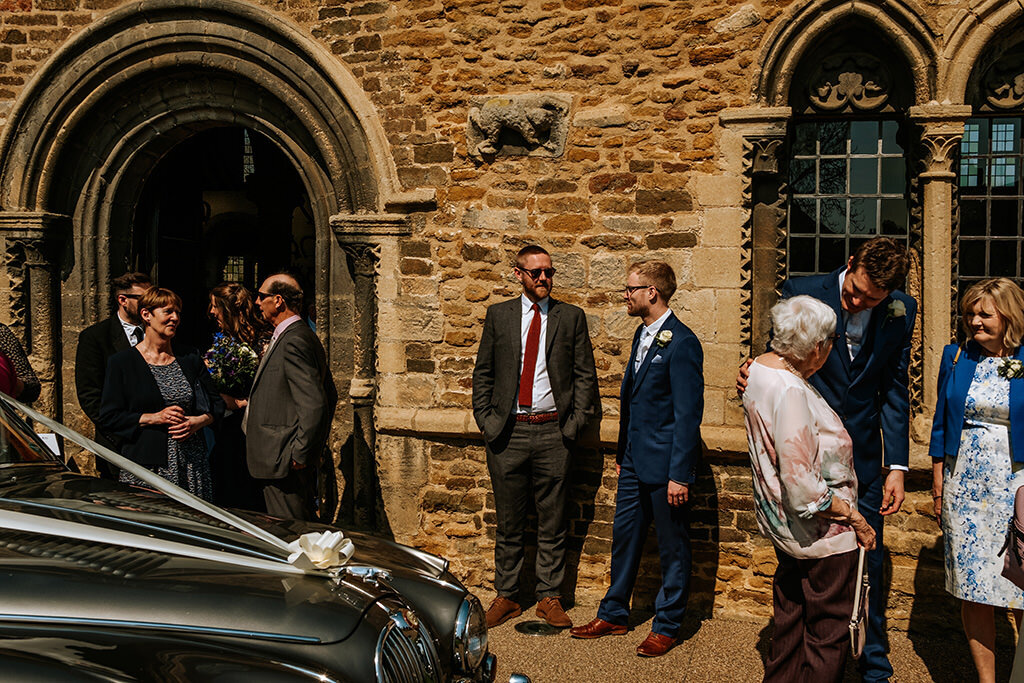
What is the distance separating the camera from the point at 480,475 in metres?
6.39

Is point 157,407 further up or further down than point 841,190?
further down

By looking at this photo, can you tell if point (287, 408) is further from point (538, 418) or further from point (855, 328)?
point (855, 328)

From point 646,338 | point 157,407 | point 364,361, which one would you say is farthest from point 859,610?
point 364,361

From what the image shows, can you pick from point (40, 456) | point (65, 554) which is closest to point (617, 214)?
point (40, 456)

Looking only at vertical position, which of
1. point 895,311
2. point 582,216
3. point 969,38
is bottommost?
point 895,311

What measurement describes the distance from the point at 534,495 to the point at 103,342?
304cm

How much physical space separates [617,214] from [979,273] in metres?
2.34

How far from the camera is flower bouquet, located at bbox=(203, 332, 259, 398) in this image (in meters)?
5.63

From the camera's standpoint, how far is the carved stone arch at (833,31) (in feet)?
18.2

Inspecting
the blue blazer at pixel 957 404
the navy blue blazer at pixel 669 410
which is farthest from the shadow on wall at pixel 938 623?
the navy blue blazer at pixel 669 410

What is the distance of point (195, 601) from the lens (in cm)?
231

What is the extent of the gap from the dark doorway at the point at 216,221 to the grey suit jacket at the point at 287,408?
3578mm

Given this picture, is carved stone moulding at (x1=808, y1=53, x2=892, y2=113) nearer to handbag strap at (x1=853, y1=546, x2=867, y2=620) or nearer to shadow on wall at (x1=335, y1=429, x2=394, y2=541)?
handbag strap at (x1=853, y1=546, x2=867, y2=620)

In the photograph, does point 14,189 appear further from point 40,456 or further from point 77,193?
point 40,456
